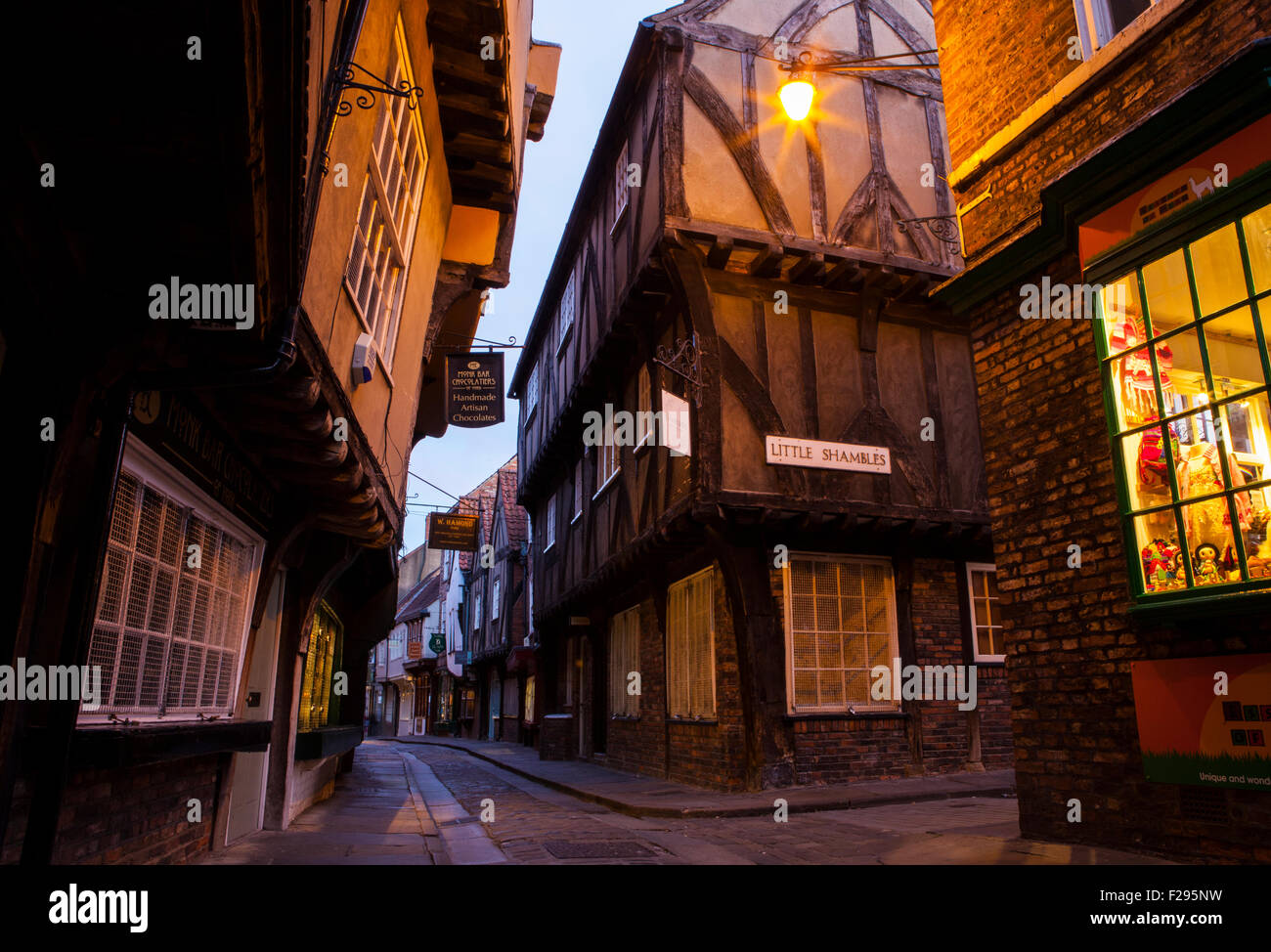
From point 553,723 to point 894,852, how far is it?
1193 cm

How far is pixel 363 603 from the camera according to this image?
12.7 metres

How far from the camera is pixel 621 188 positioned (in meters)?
13.3

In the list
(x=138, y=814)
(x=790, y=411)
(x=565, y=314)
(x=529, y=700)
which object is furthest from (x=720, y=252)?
(x=529, y=700)

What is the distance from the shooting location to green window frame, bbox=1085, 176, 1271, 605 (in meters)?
4.49

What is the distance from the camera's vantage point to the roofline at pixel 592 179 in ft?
38.7

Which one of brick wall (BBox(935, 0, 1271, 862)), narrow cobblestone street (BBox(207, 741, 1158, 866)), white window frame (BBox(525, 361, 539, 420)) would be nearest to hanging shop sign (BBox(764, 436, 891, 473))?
brick wall (BBox(935, 0, 1271, 862))

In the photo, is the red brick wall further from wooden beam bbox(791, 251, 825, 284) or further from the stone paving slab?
the stone paving slab

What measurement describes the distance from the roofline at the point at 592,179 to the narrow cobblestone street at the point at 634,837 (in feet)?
18.0

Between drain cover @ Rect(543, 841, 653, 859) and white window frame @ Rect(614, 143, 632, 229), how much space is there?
30.3 feet

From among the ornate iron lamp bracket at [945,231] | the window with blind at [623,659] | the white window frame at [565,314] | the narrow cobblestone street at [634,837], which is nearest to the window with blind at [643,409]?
the window with blind at [623,659]

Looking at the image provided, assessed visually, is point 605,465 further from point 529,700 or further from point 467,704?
point 467,704

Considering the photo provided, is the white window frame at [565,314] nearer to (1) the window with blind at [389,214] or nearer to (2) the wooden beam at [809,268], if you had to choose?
(2) the wooden beam at [809,268]

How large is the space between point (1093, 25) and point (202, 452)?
21.8ft

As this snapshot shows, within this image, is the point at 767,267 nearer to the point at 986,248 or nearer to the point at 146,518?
the point at 986,248
